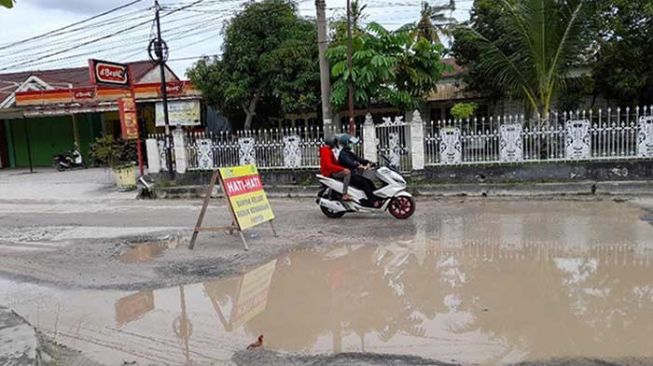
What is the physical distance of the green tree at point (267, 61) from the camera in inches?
640

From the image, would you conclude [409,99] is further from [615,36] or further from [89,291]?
[89,291]

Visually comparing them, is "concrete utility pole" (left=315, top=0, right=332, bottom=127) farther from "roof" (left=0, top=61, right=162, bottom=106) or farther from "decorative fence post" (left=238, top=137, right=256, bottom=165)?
"roof" (left=0, top=61, right=162, bottom=106)

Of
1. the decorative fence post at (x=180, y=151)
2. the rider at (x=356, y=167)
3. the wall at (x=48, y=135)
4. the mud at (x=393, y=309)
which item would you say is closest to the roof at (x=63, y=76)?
the wall at (x=48, y=135)

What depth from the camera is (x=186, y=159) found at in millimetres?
13703

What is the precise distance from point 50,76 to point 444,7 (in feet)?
67.4

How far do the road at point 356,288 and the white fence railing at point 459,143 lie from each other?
1937 mm

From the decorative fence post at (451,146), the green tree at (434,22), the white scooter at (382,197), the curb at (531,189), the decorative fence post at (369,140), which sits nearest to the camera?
the white scooter at (382,197)

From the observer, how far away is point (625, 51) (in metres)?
16.1

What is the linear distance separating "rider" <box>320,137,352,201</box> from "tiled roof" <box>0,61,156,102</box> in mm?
18239

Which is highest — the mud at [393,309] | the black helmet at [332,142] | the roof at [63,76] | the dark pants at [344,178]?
the roof at [63,76]

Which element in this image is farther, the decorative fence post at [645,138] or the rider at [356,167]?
the decorative fence post at [645,138]

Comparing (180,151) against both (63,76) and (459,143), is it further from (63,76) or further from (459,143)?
(63,76)

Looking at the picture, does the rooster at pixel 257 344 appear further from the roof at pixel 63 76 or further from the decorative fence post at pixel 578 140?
the roof at pixel 63 76

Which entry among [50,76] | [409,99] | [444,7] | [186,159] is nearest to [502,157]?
[409,99]
